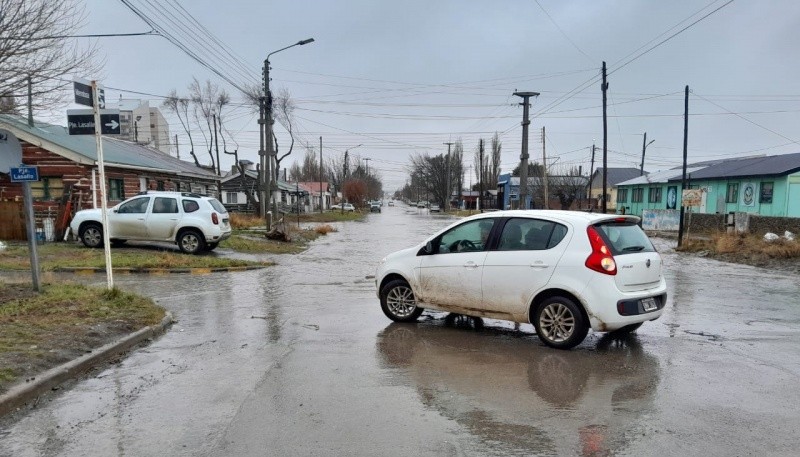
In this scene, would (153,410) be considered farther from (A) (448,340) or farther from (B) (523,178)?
(B) (523,178)

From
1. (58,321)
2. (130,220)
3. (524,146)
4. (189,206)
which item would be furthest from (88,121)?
(524,146)

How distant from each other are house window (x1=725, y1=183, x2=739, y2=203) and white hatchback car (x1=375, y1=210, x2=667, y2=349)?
3337cm

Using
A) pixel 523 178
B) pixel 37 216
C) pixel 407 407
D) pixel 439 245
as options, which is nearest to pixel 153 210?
pixel 37 216

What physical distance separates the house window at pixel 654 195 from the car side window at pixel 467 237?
134 ft

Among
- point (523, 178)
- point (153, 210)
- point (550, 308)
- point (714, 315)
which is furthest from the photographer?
point (523, 178)

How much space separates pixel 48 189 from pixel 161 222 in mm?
8259

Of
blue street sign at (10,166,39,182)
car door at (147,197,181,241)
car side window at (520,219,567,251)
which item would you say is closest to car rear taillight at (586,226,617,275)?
car side window at (520,219,567,251)

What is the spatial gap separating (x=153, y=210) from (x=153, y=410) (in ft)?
41.6

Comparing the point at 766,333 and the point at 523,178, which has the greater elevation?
the point at 523,178

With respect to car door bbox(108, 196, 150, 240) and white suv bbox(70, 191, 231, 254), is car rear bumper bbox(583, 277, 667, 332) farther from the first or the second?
car door bbox(108, 196, 150, 240)

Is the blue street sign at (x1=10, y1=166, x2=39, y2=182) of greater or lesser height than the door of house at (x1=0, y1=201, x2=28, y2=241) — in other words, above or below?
above

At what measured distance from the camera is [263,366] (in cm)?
570

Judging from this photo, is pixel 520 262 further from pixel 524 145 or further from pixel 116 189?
pixel 524 145

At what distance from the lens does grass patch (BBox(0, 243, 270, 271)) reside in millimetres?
12891
